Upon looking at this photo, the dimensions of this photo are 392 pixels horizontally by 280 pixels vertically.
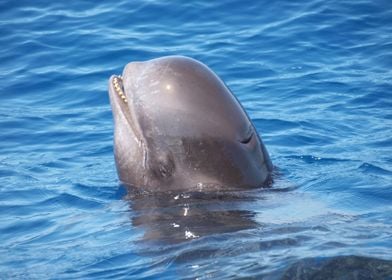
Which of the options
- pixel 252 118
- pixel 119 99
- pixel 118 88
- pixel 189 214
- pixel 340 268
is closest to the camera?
pixel 340 268

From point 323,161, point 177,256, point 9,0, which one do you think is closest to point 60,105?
point 323,161

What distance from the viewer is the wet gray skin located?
378 inches

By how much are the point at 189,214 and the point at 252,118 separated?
643 centimetres

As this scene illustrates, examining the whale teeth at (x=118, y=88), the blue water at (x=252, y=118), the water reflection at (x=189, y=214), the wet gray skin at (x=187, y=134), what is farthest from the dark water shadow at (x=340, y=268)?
the whale teeth at (x=118, y=88)

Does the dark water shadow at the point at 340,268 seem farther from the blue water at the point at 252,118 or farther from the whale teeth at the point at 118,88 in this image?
the whale teeth at the point at 118,88

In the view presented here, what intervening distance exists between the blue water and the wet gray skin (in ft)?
0.71

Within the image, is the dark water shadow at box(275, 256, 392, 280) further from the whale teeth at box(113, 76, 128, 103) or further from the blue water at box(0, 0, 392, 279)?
the whale teeth at box(113, 76, 128, 103)

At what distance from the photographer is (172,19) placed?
70.6 feet

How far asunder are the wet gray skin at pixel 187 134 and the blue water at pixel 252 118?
217 millimetres

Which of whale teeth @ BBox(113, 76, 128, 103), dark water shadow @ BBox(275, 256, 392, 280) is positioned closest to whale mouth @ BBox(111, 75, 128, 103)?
whale teeth @ BBox(113, 76, 128, 103)

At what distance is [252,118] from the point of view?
15.7 m

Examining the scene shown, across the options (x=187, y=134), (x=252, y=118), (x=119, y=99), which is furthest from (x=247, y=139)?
(x=252, y=118)

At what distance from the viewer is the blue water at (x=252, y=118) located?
842 centimetres

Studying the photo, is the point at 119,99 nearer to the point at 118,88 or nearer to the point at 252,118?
the point at 118,88
